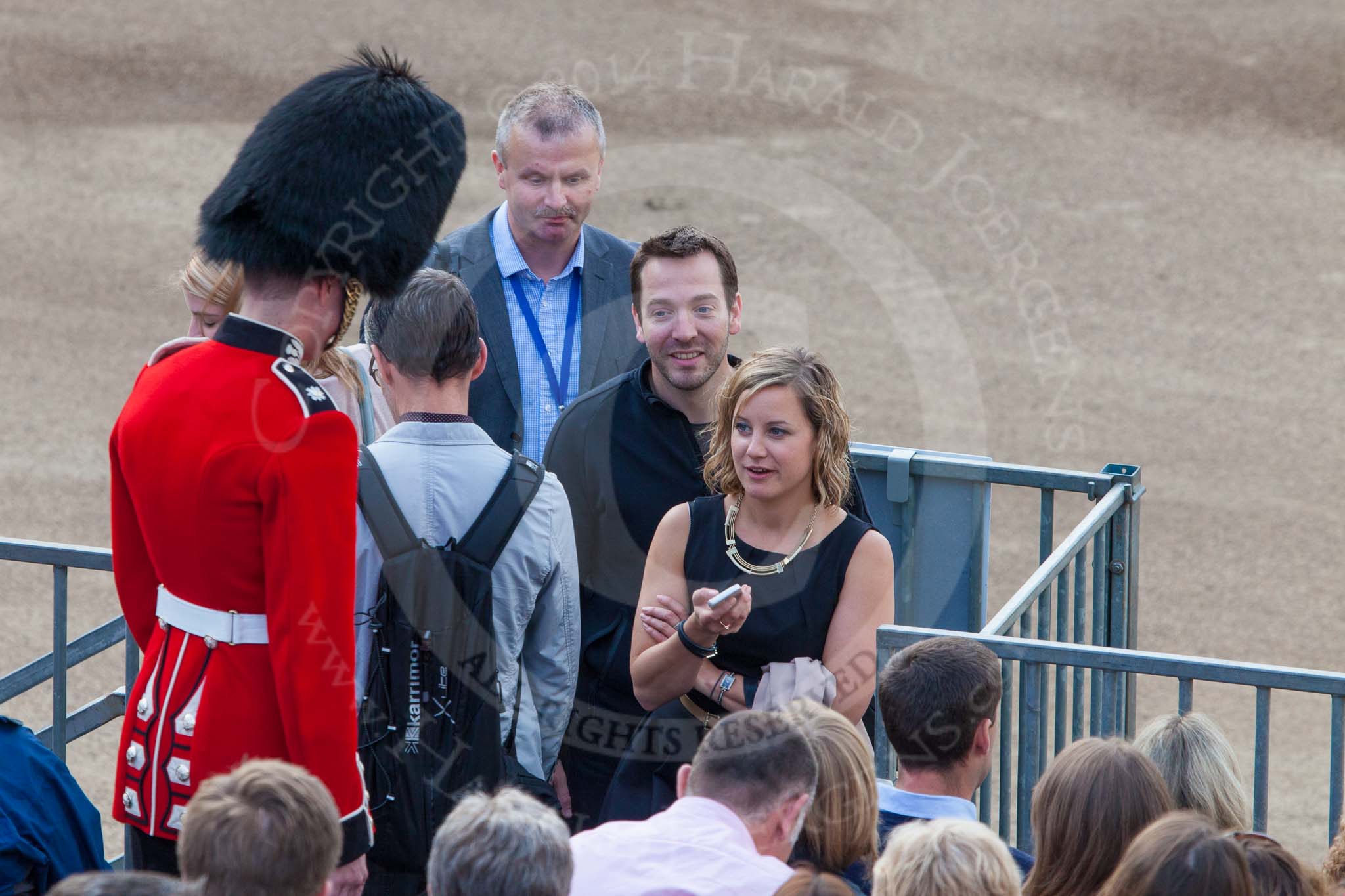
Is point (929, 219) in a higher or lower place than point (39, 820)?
higher

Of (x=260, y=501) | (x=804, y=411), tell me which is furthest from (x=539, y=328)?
(x=260, y=501)

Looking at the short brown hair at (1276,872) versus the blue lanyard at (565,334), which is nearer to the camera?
the short brown hair at (1276,872)

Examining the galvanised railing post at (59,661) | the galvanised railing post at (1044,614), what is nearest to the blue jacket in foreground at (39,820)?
the galvanised railing post at (59,661)

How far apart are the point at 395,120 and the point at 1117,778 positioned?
1745mm

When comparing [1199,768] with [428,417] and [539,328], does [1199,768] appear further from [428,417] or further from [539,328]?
[539,328]

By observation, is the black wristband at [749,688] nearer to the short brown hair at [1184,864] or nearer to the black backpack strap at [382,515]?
the black backpack strap at [382,515]

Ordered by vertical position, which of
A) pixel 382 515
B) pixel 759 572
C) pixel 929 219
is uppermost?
pixel 929 219

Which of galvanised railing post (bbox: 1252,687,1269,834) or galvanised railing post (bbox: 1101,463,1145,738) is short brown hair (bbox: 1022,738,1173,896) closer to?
galvanised railing post (bbox: 1252,687,1269,834)

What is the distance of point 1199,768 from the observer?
2941 mm

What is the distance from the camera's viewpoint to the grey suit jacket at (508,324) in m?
4.59

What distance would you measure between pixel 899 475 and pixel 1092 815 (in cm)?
224

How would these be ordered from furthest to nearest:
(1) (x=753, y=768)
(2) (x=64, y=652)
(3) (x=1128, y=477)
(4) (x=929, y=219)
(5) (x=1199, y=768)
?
1. (4) (x=929, y=219)
2. (3) (x=1128, y=477)
3. (2) (x=64, y=652)
4. (5) (x=1199, y=768)
5. (1) (x=753, y=768)

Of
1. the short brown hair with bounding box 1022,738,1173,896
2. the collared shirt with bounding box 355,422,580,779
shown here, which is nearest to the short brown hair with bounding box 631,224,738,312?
the collared shirt with bounding box 355,422,580,779

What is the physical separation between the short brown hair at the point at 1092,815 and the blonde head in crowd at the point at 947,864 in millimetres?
261
